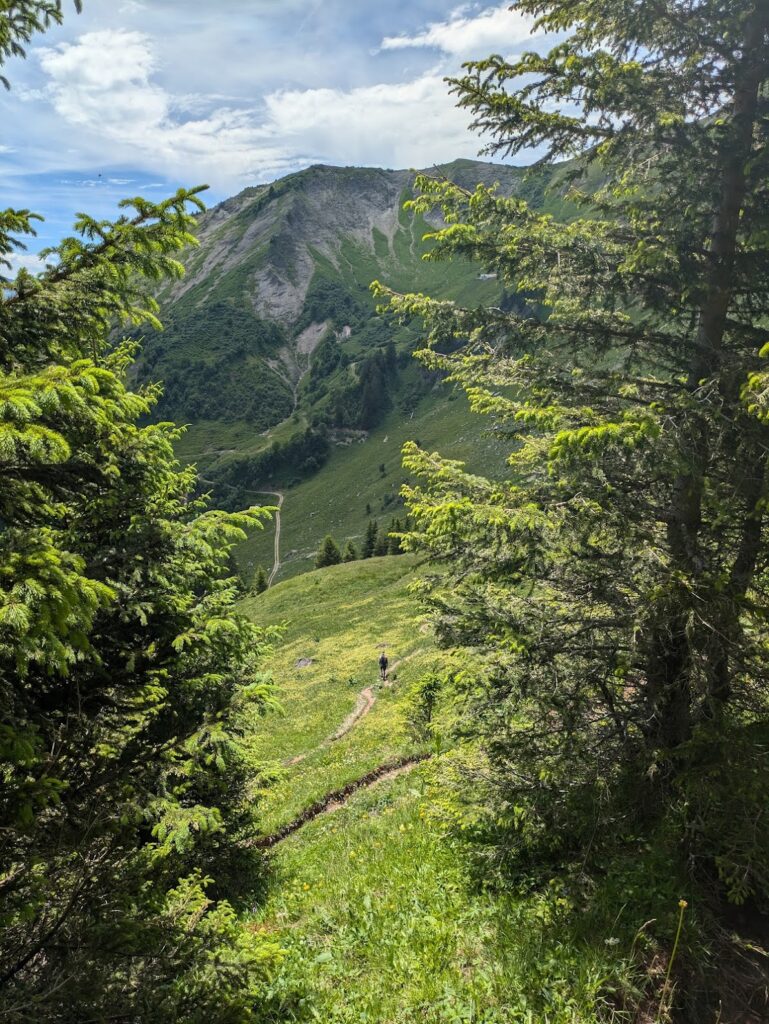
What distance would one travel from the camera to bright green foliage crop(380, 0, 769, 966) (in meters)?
6.73

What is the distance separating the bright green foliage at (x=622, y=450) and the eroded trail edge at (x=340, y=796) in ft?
28.3

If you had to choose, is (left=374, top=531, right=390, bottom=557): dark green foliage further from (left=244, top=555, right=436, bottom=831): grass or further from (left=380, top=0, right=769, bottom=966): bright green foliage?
(left=380, top=0, right=769, bottom=966): bright green foliage

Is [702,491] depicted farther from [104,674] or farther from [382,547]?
[382,547]

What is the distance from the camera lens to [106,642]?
8438mm

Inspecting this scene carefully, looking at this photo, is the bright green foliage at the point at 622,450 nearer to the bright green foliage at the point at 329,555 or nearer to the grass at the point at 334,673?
the grass at the point at 334,673

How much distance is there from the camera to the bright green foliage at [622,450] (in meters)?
6.73

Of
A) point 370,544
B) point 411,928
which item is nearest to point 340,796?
point 411,928

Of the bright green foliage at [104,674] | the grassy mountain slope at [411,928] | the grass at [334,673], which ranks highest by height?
the bright green foliage at [104,674]

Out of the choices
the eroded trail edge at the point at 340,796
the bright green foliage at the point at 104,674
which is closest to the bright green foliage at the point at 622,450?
the bright green foliage at the point at 104,674

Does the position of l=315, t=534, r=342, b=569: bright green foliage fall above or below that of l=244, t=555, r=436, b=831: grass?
below

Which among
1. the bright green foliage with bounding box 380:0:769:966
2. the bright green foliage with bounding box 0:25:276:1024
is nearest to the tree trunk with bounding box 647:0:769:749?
the bright green foliage with bounding box 380:0:769:966

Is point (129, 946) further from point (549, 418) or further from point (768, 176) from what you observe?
point (768, 176)

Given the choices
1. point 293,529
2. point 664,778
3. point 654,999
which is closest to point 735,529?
point 664,778

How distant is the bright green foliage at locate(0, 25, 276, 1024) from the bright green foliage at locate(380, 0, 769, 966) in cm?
398
